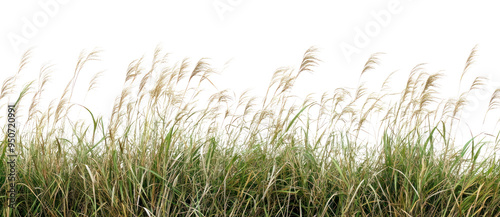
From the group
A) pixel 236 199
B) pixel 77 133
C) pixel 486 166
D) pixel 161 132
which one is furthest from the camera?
pixel 77 133

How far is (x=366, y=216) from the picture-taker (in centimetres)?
336

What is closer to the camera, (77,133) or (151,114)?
(151,114)

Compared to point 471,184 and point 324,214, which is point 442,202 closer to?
point 471,184

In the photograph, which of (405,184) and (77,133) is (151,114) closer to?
(77,133)

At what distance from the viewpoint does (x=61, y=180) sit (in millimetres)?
3438

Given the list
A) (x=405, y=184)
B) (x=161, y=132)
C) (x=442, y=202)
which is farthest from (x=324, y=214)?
(x=161, y=132)

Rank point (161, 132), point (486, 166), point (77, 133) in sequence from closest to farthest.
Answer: point (161, 132)
point (486, 166)
point (77, 133)

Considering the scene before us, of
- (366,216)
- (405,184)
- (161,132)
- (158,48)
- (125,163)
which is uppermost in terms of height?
(158,48)

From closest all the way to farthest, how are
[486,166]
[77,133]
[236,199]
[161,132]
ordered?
1. [236,199]
2. [161,132]
3. [486,166]
4. [77,133]

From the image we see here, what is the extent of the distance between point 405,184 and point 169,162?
1801mm

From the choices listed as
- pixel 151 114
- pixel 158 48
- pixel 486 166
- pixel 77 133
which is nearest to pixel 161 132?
pixel 151 114

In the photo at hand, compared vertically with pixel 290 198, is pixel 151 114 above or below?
above

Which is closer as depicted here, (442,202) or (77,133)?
(442,202)

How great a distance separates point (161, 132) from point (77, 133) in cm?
101
